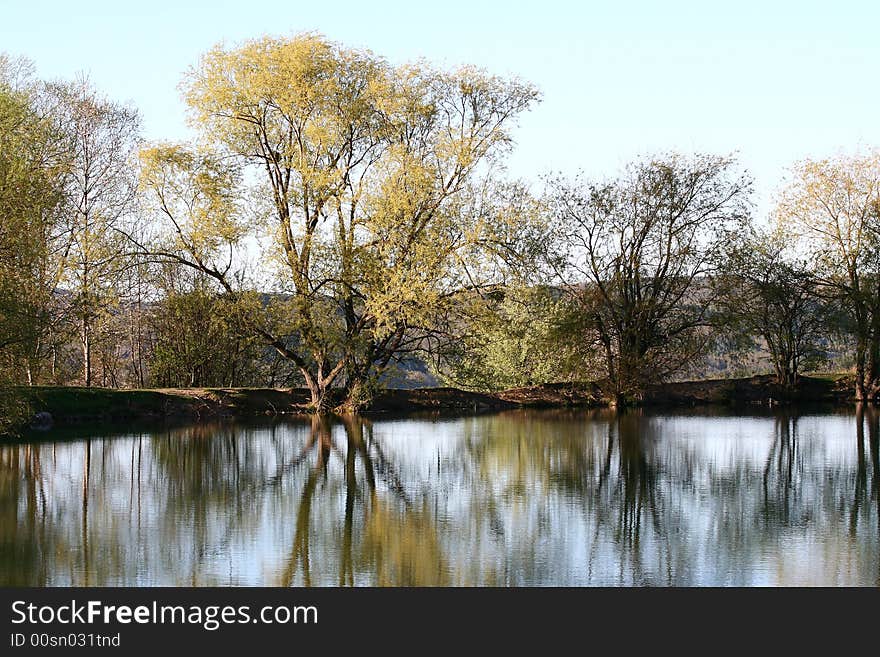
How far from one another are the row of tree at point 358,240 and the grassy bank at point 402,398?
87cm

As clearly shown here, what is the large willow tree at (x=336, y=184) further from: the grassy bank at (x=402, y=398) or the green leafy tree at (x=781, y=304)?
the green leafy tree at (x=781, y=304)

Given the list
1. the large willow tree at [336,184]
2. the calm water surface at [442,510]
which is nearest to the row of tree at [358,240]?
the large willow tree at [336,184]

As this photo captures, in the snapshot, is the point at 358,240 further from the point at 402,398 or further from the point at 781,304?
the point at 781,304

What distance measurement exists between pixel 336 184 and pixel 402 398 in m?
6.73

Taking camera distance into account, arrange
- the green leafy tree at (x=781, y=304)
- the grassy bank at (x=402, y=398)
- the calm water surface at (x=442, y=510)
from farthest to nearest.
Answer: the green leafy tree at (x=781, y=304), the grassy bank at (x=402, y=398), the calm water surface at (x=442, y=510)

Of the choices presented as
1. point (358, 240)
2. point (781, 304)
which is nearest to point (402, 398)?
point (358, 240)

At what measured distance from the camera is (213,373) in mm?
33500

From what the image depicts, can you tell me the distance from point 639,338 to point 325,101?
11681mm

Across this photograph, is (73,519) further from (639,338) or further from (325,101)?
(639,338)

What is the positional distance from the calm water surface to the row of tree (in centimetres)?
662

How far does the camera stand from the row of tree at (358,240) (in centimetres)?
2684

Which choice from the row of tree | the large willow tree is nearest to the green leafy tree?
the row of tree

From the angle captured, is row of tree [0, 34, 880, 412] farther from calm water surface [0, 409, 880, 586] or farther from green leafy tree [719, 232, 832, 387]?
calm water surface [0, 409, 880, 586]

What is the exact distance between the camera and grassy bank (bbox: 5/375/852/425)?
26156mm
